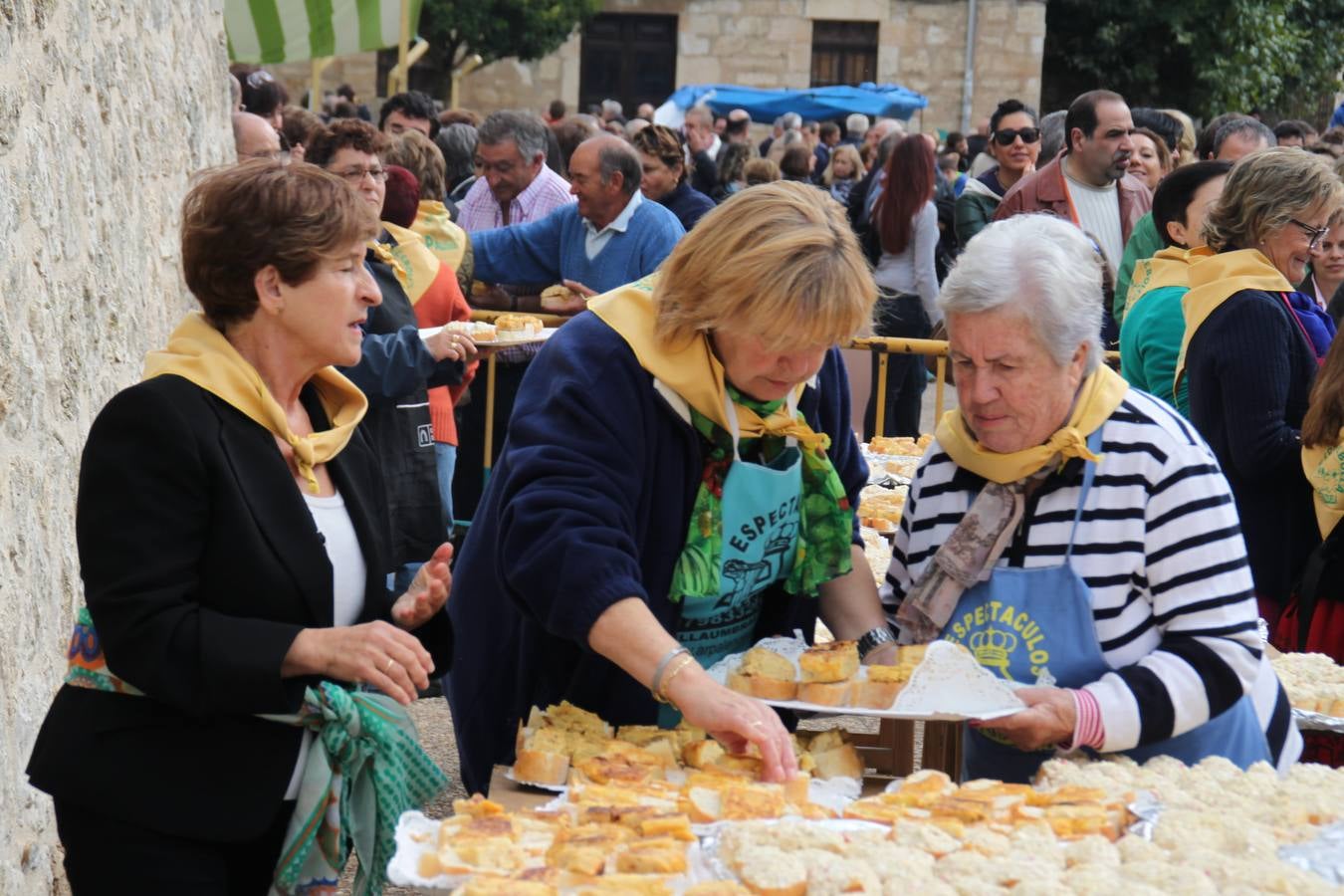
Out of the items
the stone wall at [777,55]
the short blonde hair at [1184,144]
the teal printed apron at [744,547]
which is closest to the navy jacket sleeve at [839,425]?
the teal printed apron at [744,547]

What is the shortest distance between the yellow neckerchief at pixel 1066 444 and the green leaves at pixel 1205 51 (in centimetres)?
2532

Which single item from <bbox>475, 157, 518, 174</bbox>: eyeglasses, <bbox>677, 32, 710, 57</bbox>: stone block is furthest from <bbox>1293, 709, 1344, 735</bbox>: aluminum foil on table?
<bbox>677, 32, 710, 57</bbox>: stone block

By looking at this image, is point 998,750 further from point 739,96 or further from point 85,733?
point 739,96

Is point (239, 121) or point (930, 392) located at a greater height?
point (239, 121)

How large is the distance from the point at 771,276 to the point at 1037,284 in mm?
485

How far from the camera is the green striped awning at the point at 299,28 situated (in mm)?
10344

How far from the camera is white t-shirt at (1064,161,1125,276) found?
764cm

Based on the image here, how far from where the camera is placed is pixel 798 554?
2963mm

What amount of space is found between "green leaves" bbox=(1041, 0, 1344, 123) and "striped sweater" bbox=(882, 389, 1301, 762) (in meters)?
25.4

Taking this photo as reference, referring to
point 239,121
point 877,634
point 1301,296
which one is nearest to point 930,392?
point 239,121

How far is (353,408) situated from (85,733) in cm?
71

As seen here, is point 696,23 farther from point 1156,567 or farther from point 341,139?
point 1156,567

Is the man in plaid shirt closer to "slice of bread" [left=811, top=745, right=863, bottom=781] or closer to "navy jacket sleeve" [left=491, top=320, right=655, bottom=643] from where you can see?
"navy jacket sleeve" [left=491, top=320, right=655, bottom=643]

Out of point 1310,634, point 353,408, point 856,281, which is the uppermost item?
point 856,281
